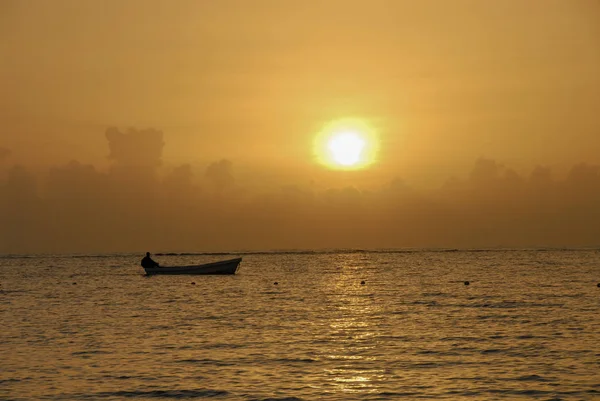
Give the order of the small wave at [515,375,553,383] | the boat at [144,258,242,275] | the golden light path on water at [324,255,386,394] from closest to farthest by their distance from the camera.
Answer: the golden light path on water at [324,255,386,394]
the small wave at [515,375,553,383]
the boat at [144,258,242,275]

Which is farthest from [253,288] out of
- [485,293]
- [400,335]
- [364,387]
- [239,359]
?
[364,387]

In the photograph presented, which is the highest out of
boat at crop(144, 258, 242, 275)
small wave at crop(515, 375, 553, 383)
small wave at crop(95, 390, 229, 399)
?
boat at crop(144, 258, 242, 275)

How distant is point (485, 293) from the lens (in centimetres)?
7481

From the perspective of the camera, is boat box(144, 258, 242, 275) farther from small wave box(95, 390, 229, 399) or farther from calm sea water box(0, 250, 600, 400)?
small wave box(95, 390, 229, 399)

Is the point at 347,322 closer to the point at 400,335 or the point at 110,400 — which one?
the point at 400,335

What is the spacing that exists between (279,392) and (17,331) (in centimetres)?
2464

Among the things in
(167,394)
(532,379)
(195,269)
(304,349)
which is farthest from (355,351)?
(195,269)

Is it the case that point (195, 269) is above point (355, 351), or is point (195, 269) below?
above

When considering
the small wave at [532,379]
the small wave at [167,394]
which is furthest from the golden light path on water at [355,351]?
the small wave at [532,379]

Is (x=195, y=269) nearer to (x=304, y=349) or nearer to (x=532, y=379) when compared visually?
(x=304, y=349)

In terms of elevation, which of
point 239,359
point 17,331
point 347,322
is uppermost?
point 347,322

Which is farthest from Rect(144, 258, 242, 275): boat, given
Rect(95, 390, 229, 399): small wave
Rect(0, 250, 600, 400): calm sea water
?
Rect(95, 390, 229, 399): small wave

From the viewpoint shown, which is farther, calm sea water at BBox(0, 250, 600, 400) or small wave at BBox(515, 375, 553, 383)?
small wave at BBox(515, 375, 553, 383)

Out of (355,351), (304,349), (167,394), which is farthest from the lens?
(304,349)
